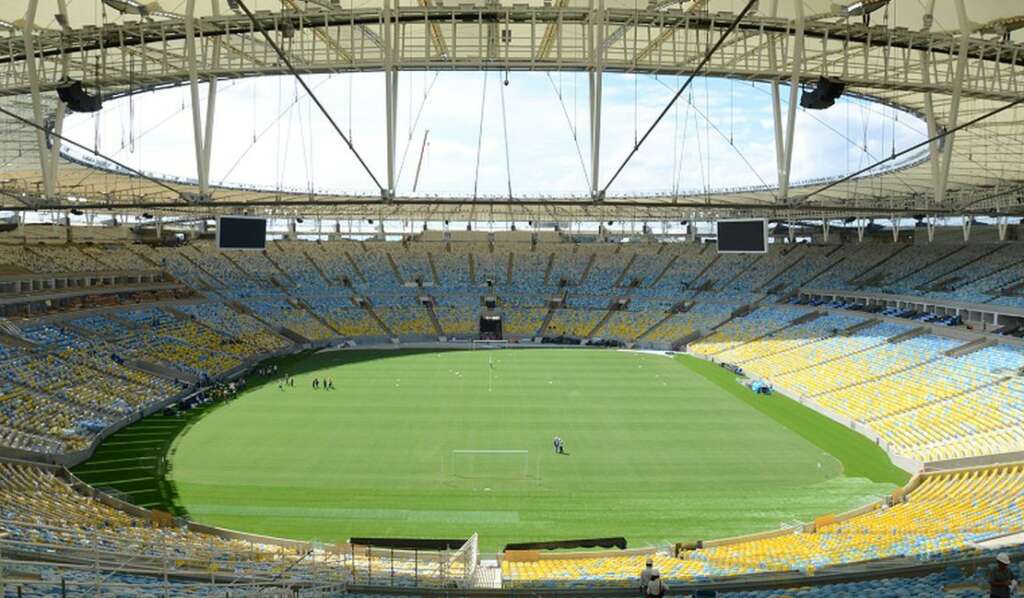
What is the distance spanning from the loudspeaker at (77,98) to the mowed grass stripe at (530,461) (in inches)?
379

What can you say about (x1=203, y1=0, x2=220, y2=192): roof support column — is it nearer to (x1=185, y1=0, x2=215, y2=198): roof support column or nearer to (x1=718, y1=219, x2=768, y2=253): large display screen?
(x1=185, y1=0, x2=215, y2=198): roof support column

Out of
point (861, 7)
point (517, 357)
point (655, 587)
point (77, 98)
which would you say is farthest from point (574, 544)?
point (517, 357)

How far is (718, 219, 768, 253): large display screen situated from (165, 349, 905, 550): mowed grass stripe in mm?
6573

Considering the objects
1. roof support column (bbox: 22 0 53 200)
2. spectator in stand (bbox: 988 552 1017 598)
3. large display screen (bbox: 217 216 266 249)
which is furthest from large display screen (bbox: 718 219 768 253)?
roof support column (bbox: 22 0 53 200)

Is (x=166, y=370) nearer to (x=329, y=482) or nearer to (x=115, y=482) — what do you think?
(x=115, y=482)

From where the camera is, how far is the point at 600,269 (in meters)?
57.9

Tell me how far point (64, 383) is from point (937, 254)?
44.4 metres

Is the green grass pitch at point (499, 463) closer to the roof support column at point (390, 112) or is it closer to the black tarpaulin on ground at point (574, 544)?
the black tarpaulin on ground at point (574, 544)

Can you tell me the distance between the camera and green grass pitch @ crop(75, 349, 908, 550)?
17500 millimetres

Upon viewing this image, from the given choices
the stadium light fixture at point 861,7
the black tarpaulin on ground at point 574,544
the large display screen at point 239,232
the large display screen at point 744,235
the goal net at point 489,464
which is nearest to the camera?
the stadium light fixture at point 861,7

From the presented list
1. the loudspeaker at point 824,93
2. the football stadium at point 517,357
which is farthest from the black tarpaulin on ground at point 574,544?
the loudspeaker at point 824,93

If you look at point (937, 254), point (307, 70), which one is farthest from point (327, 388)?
point (937, 254)

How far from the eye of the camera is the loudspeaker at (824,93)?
1352 cm

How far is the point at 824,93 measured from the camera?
13.6 metres
